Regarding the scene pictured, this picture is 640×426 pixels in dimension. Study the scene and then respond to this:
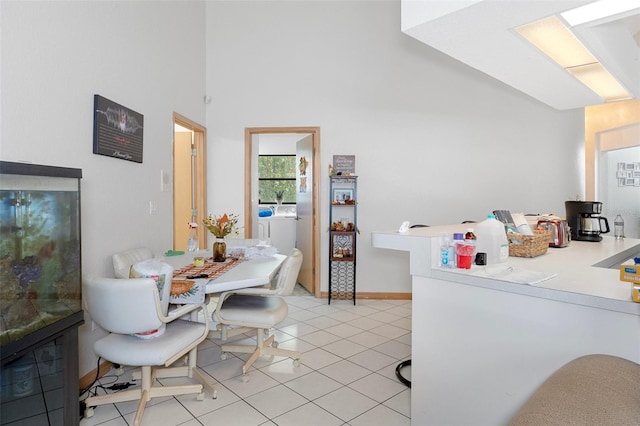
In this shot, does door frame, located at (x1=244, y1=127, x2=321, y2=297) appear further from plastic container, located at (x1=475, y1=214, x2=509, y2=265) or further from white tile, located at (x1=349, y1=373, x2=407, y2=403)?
plastic container, located at (x1=475, y1=214, x2=509, y2=265)

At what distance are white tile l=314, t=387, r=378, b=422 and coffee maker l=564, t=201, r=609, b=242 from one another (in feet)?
7.17

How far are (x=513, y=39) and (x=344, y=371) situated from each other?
2.37 metres

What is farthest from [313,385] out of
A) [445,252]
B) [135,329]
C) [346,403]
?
[445,252]

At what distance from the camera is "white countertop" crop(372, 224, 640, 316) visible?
1.47m

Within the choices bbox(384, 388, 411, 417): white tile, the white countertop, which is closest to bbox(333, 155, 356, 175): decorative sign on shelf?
the white countertop

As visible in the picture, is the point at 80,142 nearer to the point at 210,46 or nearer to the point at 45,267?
the point at 45,267

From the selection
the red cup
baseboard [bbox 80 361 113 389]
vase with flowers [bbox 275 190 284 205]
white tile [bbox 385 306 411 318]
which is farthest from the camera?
vase with flowers [bbox 275 190 284 205]

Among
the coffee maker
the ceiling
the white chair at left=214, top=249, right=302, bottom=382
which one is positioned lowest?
the white chair at left=214, top=249, right=302, bottom=382

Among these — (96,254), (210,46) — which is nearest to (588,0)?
(96,254)

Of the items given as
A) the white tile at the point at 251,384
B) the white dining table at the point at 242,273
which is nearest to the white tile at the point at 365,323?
the white dining table at the point at 242,273

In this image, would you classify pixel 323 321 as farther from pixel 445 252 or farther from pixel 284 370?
pixel 445 252

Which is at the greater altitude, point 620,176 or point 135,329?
point 620,176

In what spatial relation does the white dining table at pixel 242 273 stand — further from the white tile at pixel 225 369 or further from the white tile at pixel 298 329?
the white tile at pixel 298 329

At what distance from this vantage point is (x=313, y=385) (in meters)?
2.62
